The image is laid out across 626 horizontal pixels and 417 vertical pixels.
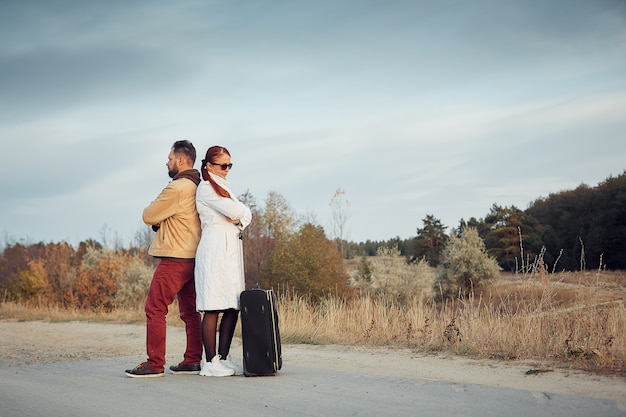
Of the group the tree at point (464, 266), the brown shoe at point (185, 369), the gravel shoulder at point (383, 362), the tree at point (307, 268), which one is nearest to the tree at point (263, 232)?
the tree at point (307, 268)

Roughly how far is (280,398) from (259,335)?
1.22 m

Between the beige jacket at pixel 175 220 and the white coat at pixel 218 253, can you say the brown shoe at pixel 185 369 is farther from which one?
the beige jacket at pixel 175 220

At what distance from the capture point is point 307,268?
24.4 m

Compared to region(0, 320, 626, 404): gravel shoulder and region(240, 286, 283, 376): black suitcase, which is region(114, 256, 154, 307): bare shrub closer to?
region(0, 320, 626, 404): gravel shoulder

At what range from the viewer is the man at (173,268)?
627 centimetres

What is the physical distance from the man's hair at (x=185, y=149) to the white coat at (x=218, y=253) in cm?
53

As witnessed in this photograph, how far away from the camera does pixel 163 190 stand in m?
6.38

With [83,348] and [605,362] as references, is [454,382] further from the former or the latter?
[83,348]

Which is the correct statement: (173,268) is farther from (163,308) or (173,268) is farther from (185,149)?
(185,149)

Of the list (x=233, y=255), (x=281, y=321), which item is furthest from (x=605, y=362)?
(x=281, y=321)

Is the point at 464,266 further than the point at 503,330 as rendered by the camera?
Yes


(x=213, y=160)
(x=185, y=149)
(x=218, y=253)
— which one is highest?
(x=185, y=149)

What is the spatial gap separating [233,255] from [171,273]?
65 centimetres

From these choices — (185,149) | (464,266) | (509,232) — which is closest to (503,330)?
(185,149)
